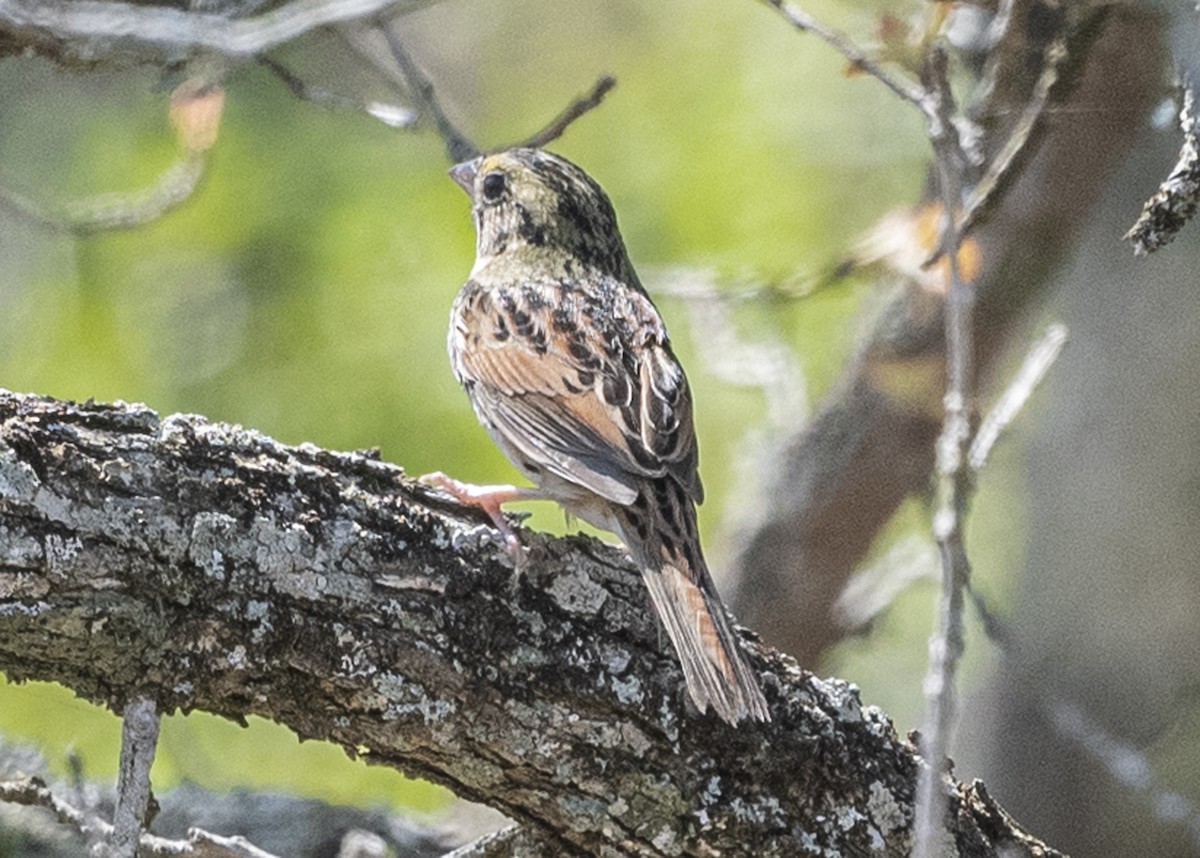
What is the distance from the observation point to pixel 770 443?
20.9 ft

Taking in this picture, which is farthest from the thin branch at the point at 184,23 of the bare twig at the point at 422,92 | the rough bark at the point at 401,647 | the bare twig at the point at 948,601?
the bare twig at the point at 948,601

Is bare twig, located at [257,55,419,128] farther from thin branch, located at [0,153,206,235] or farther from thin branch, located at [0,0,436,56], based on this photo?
thin branch, located at [0,153,206,235]

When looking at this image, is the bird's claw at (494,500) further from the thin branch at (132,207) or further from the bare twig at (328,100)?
the thin branch at (132,207)

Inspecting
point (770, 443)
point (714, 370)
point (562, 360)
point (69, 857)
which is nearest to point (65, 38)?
point (562, 360)

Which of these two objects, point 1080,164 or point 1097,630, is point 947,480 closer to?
point 1080,164

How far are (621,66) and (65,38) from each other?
19.9ft

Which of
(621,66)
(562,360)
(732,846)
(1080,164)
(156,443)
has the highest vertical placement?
(621,66)

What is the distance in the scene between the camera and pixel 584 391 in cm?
415

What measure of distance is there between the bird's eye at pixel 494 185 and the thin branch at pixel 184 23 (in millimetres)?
1439

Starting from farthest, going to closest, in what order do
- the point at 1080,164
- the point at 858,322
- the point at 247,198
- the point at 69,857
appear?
the point at 247,198, the point at 858,322, the point at 1080,164, the point at 69,857

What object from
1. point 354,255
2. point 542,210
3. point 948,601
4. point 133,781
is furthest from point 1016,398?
point 354,255

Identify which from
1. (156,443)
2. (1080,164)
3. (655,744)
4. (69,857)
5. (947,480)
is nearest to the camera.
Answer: (947,480)

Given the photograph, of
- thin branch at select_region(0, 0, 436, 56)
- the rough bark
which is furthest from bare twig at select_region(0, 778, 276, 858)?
thin branch at select_region(0, 0, 436, 56)

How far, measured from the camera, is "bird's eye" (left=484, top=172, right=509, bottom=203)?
516 centimetres
